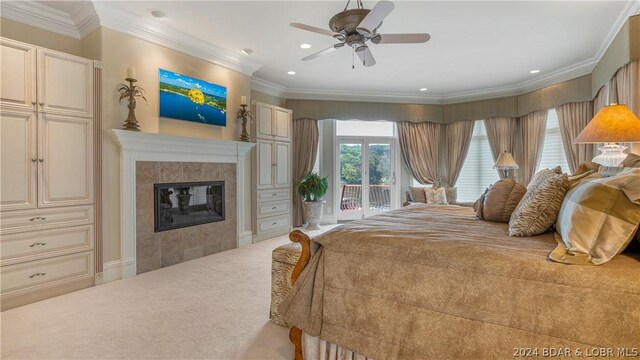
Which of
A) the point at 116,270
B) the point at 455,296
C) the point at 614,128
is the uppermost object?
the point at 614,128

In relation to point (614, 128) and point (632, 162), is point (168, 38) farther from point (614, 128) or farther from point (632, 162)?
point (614, 128)

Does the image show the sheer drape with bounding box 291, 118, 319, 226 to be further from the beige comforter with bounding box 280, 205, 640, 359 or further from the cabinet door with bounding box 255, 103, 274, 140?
the beige comforter with bounding box 280, 205, 640, 359

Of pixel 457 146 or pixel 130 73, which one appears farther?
pixel 457 146

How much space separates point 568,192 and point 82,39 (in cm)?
455

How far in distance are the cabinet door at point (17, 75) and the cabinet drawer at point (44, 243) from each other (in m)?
1.10

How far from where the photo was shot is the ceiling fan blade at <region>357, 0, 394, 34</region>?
201 cm

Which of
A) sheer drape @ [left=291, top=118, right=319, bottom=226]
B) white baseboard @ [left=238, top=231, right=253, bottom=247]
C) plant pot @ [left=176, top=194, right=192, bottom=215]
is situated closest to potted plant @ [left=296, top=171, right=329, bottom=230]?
sheer drape @ [left=291, top=118, right=319, bottom=226]

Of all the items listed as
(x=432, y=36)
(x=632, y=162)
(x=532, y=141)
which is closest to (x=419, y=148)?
(x=532, y=141)

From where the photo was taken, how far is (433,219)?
2395 mm

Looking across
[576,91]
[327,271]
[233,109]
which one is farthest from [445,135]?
[327,271]

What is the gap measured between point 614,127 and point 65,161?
15.6ft

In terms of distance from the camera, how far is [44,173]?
2.79 metres

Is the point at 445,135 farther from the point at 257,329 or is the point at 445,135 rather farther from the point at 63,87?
the point at 63,87

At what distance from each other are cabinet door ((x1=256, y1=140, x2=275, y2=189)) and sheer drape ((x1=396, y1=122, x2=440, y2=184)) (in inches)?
113
